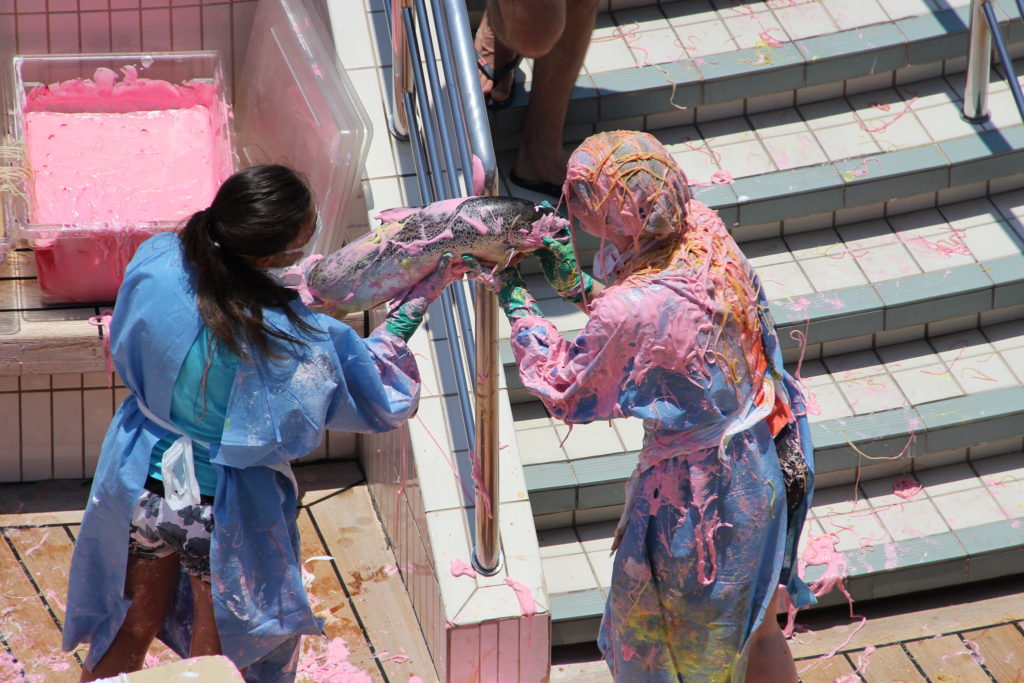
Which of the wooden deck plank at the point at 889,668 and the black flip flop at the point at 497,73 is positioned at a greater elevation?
the black flip flop at the point at 497,73

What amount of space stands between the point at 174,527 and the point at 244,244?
0.66 meters

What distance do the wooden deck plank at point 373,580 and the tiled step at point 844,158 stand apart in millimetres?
1224

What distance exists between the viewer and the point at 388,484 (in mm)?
4227

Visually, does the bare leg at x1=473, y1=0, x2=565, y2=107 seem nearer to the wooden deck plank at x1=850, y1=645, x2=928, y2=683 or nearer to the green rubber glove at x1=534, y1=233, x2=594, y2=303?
the green rubber glove at x1=534, y1=233, x2=594, y2=303

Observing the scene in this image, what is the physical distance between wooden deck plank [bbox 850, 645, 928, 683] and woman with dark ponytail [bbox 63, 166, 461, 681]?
1766mm

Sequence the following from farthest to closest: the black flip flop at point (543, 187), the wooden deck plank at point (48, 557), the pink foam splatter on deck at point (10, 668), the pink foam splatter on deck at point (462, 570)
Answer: the black flip flop at point (543, 187), the wooden deck plank at point (48, 557), the pink foam splatter on deck at point (10, 668), the pink foam splatter on deck at point (462, 570)

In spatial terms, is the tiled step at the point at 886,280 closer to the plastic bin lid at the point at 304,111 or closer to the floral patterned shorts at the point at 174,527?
the plastic bin lid at the point at 304,111

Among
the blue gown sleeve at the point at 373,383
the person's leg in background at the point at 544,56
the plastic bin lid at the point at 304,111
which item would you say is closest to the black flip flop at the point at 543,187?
the person's leg in background at the point at 544,56

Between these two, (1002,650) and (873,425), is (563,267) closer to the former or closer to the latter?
(873,425)

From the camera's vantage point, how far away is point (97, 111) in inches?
192

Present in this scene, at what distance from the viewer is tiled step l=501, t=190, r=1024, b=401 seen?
4539 mm

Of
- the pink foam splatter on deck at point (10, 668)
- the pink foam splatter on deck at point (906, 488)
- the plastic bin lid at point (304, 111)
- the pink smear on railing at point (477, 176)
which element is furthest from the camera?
the pink foam splatter on deck at point (906, 488)

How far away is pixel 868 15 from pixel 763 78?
0.60m

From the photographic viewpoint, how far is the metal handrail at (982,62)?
188 inches
